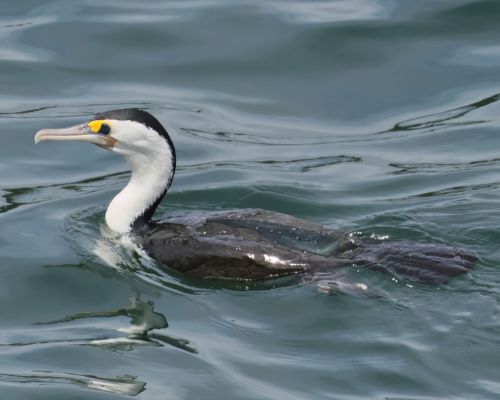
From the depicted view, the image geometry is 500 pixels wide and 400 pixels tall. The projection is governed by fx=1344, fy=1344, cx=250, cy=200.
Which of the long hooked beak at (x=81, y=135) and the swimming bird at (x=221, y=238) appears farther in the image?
the long hooked beak at (x=81, y=135)

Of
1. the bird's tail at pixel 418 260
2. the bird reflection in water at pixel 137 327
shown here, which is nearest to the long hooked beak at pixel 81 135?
the bird reflection in water at pixel 137 327

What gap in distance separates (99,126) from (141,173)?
1.62 ft

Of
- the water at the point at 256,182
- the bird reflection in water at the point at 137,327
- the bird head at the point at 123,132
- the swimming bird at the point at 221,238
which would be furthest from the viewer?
the bird head at the point at 123,132

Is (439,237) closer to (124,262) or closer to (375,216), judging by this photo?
(375,216)

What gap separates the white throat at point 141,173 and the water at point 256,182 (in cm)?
26

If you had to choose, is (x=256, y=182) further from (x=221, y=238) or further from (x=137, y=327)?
(x=137, y=327)

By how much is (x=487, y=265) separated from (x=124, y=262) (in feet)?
8.52

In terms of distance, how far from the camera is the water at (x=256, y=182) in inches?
315

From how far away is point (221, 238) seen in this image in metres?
9.45

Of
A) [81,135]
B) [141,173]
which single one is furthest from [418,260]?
[81,135]

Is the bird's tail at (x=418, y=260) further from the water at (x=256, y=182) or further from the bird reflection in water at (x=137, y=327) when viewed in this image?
the bird reflection in water at (x=137, y=327)

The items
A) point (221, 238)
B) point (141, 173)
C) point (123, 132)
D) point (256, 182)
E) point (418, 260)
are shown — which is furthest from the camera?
point (256, 182)

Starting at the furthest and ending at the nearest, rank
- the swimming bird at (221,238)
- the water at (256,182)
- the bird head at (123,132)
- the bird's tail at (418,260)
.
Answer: the bird head at (123,132), the swimming bird at (221,238), the bird's tail at (418,260), the water at (256,182)

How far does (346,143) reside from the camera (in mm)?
12398
